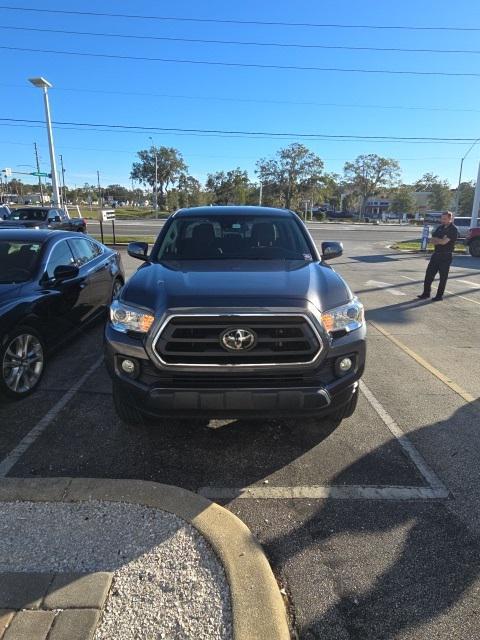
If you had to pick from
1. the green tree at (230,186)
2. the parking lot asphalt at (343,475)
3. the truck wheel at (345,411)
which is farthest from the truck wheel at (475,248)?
the green tree at (230,186)

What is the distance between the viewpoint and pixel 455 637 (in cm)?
203

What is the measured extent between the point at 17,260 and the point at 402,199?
10777cm

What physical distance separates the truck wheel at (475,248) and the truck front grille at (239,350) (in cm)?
2059

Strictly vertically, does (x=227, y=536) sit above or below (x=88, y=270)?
below

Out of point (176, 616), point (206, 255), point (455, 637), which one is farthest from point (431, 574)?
point (206, 255)

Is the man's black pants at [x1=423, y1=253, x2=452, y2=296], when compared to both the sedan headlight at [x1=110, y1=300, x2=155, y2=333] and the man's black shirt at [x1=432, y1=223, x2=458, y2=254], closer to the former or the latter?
the man's black shirt at [x1=432, y1=223, x2=458, y2=254]

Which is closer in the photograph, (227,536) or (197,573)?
(197,573)

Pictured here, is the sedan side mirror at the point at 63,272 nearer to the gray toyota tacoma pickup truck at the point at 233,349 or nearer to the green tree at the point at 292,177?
the gray toyota tacoma pickup truck at the point at 233,349

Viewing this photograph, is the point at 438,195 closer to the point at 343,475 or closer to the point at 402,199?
the point at 402,199

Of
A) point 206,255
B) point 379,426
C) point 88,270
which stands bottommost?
point 379,426

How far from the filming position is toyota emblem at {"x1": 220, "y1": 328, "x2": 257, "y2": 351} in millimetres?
3039

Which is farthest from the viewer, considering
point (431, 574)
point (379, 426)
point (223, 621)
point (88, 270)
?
point (88, 270)

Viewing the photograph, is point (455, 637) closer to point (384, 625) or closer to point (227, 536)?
point (384, 625)

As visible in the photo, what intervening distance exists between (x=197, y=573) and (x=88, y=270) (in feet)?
16.3
